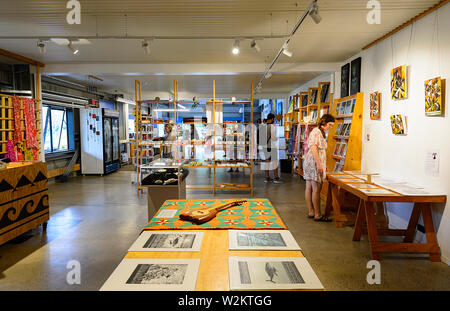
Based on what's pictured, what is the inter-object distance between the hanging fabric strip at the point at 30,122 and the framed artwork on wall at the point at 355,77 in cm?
711

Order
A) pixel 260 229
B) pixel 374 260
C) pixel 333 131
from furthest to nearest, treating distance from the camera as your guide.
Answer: pixel 333 131, pixel 374 260, pixel 260 229

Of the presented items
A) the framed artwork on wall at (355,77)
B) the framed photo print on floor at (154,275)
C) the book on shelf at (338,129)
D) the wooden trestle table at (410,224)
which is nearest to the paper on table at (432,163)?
the wooden trestle table at (410,224)

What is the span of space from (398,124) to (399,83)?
62 centimetres

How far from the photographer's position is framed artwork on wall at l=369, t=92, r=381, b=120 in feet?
15.9

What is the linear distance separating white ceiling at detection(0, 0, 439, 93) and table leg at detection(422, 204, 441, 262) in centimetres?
259

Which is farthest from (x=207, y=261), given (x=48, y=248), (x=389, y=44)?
(x=389, y=44)

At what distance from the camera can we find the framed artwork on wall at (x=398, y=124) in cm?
417

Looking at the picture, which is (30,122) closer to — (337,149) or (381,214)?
(337,149)

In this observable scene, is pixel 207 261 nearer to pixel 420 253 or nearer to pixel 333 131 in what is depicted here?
pixel 420 253

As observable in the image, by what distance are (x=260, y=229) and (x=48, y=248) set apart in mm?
3236

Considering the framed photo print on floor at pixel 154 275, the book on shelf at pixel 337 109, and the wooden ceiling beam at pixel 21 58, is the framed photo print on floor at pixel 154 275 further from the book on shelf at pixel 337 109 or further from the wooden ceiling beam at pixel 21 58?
the wooden ceiling beam at pixel 21 58

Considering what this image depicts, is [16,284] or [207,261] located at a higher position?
[207,261]

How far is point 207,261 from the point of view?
1.60 metres
